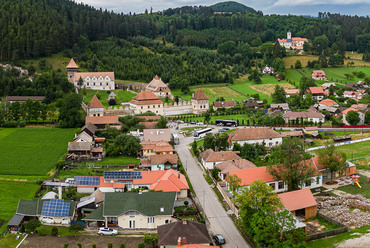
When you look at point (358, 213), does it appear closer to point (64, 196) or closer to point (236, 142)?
point (236, 142)

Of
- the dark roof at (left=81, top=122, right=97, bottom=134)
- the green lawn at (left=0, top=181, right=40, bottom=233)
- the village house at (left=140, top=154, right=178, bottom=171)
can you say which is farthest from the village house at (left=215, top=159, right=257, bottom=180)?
the dark roof at (left=81, top=122, right=97, bottom=134)

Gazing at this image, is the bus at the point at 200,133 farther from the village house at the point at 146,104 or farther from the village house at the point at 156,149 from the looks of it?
the village house at the point at 146,104

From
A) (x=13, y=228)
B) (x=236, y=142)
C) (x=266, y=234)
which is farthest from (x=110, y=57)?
(x=266, y=234)

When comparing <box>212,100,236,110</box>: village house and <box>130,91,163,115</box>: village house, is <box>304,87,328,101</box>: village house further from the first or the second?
<box>130,91,163,115</box>: village house

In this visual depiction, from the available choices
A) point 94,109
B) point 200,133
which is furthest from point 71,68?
point 200,133

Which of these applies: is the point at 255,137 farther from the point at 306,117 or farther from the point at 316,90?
the point at 316,90

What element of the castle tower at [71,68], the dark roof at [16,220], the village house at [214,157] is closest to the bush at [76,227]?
the dark roof at [16,220]
